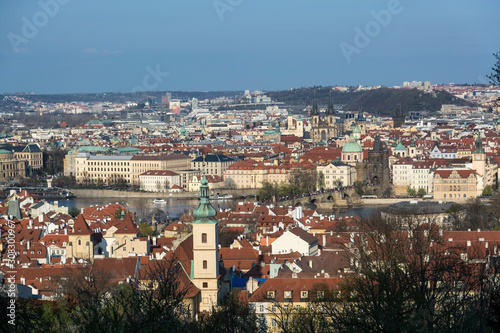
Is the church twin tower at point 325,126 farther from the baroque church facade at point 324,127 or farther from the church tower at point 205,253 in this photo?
the church tower at point 205,253

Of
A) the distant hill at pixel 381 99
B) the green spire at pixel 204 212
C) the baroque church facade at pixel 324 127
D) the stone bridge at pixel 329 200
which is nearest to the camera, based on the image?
the green spire at pixel 204 212

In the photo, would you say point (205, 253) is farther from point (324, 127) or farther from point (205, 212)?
point (324, 127)

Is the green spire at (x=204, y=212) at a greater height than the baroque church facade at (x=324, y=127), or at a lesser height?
greater

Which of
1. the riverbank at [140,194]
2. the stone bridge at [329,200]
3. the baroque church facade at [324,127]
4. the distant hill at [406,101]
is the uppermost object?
the distant hill at [406,101]

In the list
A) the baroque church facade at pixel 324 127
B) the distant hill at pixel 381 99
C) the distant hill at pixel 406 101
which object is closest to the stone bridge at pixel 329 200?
the baroque church facade at pixel 324 127

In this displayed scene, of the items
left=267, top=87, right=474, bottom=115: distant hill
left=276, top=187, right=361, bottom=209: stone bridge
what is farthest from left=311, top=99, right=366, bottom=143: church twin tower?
left=276, top=187, right=361, bottom=209: stone bridge

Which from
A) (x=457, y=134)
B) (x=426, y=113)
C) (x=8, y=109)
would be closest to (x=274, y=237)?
(x=457, y=134)
